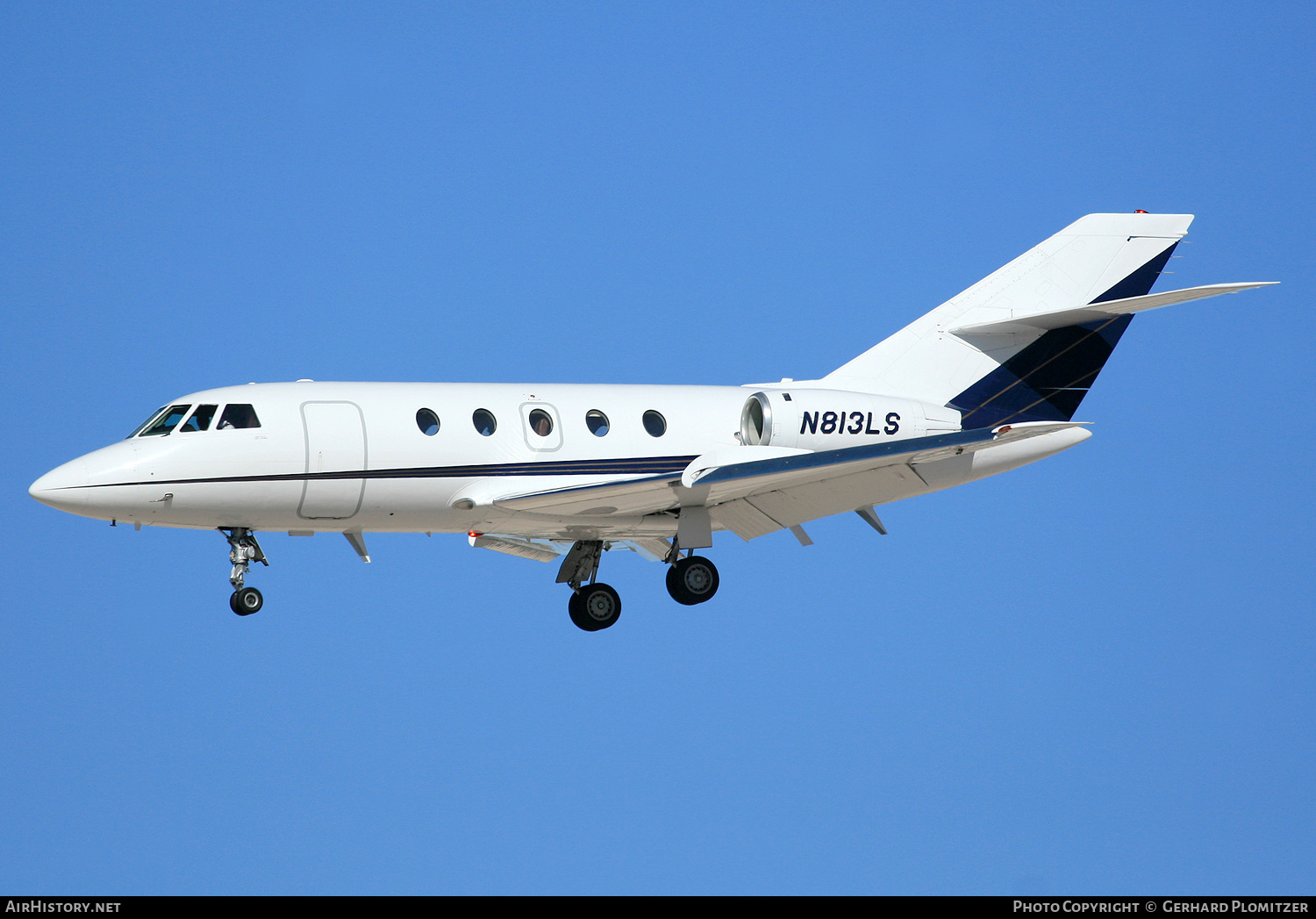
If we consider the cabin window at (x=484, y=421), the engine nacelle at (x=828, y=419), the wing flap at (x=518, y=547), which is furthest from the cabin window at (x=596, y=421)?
the wing flap at (x=518, y=547)

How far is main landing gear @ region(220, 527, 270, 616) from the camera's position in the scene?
21125 millimetres

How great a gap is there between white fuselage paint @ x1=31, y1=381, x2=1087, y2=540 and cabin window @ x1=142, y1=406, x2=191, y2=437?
0.46 ft

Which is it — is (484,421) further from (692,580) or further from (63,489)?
(63,489)

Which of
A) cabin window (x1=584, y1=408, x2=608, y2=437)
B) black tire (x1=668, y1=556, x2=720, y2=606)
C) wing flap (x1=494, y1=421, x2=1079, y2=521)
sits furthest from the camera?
black tire (x1=668, y1=556, x2=720, y2=606)

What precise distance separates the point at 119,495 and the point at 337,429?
2.90 meters

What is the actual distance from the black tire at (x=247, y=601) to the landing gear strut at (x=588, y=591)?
521cm

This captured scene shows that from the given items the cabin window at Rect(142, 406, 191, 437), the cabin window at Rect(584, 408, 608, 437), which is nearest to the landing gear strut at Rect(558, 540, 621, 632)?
the cabin window at Rect(584, 408, 608, 437)

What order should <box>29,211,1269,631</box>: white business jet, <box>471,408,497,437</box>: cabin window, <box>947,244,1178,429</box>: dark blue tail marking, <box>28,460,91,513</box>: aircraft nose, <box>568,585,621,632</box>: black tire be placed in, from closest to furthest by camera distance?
<box>28,460,91,513</box>: aircraft nose, <box>29,211,1269,631</box>: white business jet, <box>471,408,497,437</box>: cabin window, <box>568,585,621,632</box>: black tire, <box>947,244,1178,429</box>: dark blue tail marking

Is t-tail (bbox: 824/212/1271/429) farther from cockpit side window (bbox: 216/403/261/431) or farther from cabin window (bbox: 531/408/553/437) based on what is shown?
cockpit side window (bbox: 216/403/261/431)

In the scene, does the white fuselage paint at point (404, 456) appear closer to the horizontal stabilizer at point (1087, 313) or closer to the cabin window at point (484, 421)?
the cabin window at point (484, 421)

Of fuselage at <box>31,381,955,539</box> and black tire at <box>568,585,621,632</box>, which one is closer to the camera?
fuselage at <box>31,381,955,539</box>

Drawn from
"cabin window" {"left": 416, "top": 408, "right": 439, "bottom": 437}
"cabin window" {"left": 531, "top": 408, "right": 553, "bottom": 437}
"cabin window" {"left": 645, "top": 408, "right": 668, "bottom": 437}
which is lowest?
"cabin window" {"left": 416, "top": 408, "right": 439, "bottom": 437}

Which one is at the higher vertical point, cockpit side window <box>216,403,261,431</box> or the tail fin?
the tail fin

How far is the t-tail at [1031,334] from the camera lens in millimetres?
24875
